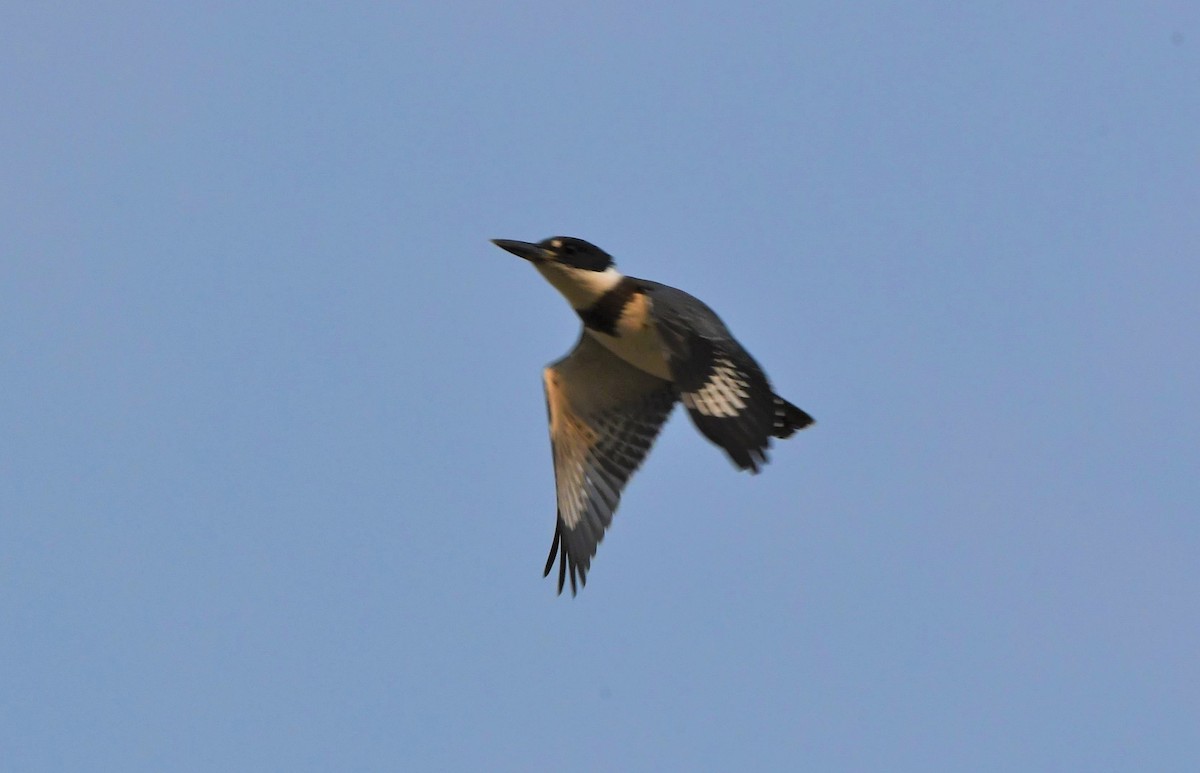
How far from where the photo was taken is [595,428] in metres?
13.9

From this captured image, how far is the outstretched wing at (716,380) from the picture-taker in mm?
10422

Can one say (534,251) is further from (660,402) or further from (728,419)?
(728,419)

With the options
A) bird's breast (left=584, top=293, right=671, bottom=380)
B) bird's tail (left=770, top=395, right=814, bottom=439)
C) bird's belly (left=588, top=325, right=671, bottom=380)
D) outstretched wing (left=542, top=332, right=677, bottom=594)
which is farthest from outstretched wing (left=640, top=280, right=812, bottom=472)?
outstretched wing (left=542, top=332, right=677, bottom=594)

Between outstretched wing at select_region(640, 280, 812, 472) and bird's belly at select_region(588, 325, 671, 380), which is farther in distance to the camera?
bird's belly at select_region(588, 325, 671, 380)

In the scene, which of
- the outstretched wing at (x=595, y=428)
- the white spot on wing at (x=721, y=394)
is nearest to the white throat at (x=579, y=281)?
the outstretched wing at (x=595, y=428)

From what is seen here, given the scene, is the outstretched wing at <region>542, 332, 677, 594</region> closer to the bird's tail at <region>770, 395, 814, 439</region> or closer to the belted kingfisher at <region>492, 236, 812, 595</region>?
the belted kingfisher at <region>492, 236, 812, 595</region>

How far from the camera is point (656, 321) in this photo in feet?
39.1

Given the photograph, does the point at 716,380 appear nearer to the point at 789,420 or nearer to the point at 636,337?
the point at 636,337

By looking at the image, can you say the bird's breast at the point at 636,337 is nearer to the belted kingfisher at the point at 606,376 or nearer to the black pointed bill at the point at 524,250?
the belted kingfisher at the point at 606,376

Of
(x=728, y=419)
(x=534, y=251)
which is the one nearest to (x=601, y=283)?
(x=534, y=251)

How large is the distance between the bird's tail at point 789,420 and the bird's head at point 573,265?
5.43ft

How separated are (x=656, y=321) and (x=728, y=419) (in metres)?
1.48

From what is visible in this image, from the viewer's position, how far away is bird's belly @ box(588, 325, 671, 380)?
1267 cm

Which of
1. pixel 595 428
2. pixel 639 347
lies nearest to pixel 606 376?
pixel 595 428
